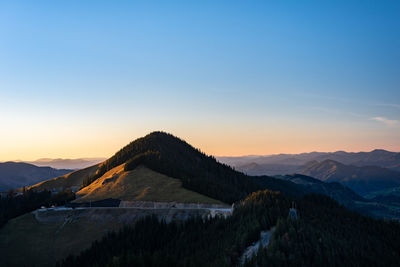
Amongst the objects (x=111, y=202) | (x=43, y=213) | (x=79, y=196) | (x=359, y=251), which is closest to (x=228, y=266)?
(x=359, y=251)

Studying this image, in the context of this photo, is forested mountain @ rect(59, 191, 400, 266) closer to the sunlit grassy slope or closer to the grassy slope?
the grassy slope

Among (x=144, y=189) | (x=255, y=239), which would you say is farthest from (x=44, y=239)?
(x=255, y=239)

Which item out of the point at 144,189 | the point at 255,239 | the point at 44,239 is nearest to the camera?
the point at 255,239

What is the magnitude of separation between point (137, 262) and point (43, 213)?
97783 millimetres

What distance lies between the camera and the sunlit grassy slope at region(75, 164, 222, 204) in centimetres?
15212

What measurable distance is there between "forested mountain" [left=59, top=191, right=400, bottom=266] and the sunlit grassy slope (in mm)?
21963

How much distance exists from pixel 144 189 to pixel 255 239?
8356 centimetres

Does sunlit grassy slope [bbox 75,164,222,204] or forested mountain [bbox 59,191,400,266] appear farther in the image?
sunlit grassy slope [bbox 75,164,222,204]

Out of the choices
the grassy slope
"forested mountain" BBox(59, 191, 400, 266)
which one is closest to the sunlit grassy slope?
"forested mountain" BBox(59, 191, 400, 266)

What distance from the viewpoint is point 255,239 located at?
97.2m

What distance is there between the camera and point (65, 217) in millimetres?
147000

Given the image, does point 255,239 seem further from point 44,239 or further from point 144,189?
point 44,239

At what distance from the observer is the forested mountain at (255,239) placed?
8388 cm

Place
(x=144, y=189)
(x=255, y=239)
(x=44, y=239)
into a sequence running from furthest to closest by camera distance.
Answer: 1. (x=144, y=189)
2. (x=44, y=239)
3. (x=255, y=239)
